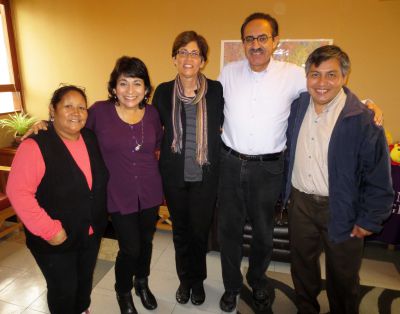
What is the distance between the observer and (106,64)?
380cm

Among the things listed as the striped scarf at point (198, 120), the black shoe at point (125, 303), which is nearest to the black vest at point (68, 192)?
the striped scarf at point (198, 120)

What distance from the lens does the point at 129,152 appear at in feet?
5.04

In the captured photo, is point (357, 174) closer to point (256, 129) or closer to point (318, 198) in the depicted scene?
point (318, 198)

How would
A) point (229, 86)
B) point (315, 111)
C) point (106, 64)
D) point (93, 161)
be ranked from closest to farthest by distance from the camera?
point (93, 161) → point (315, 111) → point (229, 86) → point (106, 64)

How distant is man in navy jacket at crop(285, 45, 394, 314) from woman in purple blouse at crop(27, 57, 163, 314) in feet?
2.79

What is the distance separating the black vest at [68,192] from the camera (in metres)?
1.27

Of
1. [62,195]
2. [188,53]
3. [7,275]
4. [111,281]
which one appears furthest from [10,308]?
[188,53]

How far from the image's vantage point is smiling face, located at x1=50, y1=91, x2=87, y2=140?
134 cm

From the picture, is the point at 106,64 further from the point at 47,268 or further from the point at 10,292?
the point at 47,268

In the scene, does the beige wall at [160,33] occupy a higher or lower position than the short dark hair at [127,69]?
higher

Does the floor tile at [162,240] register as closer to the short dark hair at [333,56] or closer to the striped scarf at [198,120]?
the striped scarf at [198,120]

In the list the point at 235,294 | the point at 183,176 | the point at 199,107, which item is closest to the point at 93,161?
the point at 183,176

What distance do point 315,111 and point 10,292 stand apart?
2.47 metres

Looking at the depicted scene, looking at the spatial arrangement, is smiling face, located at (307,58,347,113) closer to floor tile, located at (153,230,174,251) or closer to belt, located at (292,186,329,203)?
belt, located at (292,186,329,203)
